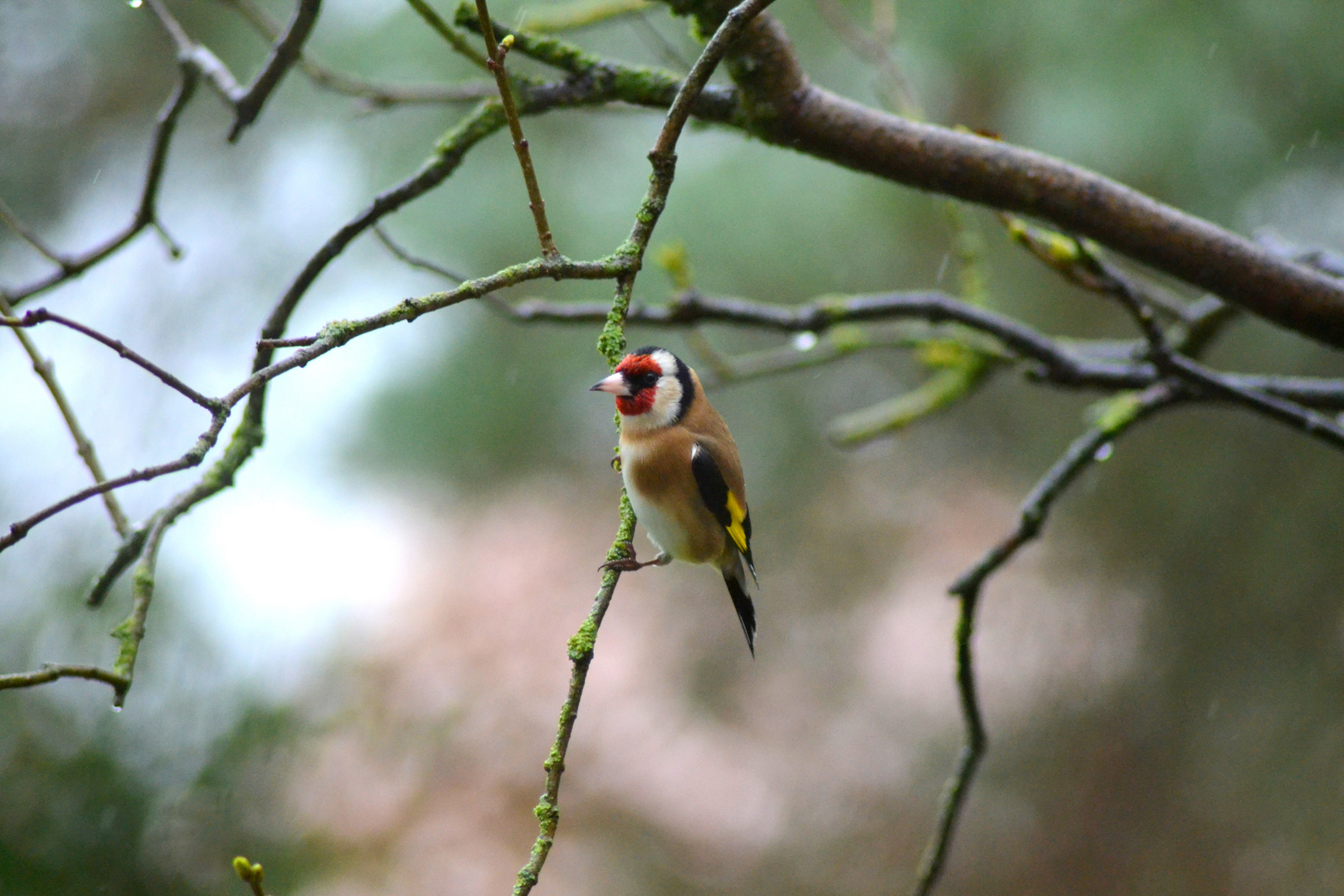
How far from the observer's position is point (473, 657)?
4168mm

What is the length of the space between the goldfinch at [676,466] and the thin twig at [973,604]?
0.38 metres

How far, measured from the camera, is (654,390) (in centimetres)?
193

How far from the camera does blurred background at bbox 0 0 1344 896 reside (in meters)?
2.76

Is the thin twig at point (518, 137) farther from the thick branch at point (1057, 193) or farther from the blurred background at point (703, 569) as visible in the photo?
the blurred background at point (703, 569)

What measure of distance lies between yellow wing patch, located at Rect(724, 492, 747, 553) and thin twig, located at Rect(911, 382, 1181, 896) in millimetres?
377

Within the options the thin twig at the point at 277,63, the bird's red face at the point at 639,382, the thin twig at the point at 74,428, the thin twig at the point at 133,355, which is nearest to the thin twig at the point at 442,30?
the thin twig at the point at 277,63

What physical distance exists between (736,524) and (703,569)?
8.81ft

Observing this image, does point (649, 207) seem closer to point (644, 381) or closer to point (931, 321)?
point (644, 381)

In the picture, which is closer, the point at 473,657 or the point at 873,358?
the point at 473,657

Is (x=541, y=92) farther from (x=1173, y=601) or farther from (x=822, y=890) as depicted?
(x=822, y=890)

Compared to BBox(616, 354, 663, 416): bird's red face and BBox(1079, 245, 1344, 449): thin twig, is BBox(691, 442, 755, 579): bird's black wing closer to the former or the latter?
BBox(616, 354, 663, 416): bird's red face

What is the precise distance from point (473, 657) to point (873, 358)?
207 centimetres

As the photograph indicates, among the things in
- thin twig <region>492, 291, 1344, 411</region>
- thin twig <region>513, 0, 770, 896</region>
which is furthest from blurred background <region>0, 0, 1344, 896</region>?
thin twig <region>513, 0, 770, 896</region>

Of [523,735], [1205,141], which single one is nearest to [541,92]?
[1205,141]
